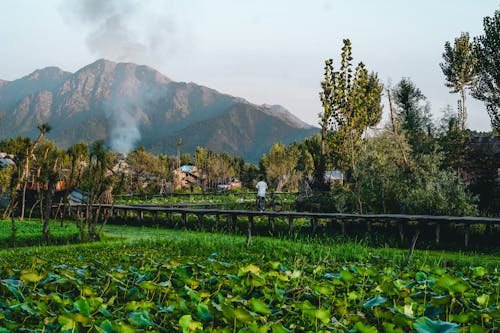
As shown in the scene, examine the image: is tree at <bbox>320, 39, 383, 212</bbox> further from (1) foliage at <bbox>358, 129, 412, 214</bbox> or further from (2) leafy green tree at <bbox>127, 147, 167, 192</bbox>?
(2) leafy green tree at <bbox>127, 147, 167, 192</bbox>

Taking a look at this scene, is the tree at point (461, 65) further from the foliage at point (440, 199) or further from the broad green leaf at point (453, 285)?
the broad green leaf at point (453, 285)

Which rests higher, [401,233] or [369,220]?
[369,220]

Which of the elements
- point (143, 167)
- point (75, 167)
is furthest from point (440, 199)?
point (143, 167)

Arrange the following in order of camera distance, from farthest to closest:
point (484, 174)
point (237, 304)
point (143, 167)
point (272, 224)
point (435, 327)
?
point (143, 167) < point (484, 174) < point (272, 224) < point (237, 304) < point (435, 327)

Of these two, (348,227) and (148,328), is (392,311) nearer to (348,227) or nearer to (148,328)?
(148,328)

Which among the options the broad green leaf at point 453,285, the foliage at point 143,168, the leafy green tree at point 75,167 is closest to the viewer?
the broad green leaf at point 453,285

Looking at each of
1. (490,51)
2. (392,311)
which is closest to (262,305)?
(392,311)

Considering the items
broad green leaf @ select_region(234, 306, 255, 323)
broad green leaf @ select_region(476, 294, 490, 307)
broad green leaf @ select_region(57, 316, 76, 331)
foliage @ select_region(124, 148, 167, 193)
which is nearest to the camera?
broad green leaf @ select_region(57, 316, 76, 331)

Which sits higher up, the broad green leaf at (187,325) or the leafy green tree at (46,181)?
the leafy green tree at (46,181)

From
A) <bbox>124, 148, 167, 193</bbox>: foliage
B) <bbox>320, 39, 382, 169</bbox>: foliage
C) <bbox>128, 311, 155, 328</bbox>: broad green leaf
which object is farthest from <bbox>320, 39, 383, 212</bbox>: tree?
<bbox>124, 148, 167, 193</bbox>: foliage

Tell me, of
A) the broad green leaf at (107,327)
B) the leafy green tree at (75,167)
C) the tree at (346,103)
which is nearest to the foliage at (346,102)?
the tree at (346,103)

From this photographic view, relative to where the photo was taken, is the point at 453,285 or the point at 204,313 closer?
the point at 204,313

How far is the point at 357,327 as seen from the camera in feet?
7.20

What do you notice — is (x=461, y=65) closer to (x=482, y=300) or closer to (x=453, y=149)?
(x=453, y=149)
